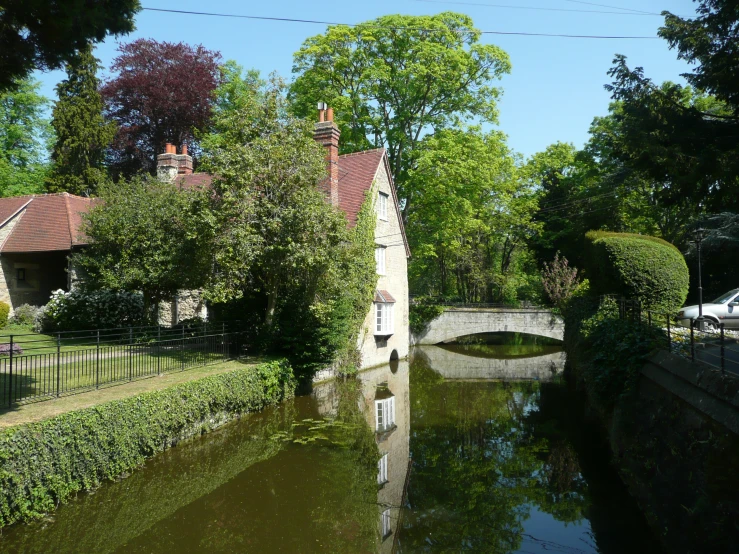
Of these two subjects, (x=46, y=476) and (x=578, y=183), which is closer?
(x=46, y=476)

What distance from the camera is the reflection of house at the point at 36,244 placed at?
25906 millimetres

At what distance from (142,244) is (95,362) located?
22.3ft

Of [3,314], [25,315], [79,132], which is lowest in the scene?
[25,315]

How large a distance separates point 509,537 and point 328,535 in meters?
2.66

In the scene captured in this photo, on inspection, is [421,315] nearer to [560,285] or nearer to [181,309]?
[560,285]

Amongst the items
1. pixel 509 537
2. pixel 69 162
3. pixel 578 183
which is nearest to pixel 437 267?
pixel 578 183

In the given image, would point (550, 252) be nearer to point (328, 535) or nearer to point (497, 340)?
point (497, 340)

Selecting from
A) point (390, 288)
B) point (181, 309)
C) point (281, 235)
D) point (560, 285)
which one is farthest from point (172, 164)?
point (560, 285)

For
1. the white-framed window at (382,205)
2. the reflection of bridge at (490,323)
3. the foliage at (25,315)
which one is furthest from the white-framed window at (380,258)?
the foliage at (25,315)

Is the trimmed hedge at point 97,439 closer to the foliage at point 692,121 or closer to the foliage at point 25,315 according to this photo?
the foliage at point 692,121

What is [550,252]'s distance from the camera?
4116 cm

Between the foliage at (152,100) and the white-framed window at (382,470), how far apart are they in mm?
28800

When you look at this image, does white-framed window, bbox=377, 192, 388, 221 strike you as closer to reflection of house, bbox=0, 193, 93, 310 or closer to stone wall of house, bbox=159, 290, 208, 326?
stone wall of house, bbox=159, 290, 208, 326

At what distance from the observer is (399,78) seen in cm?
2964
